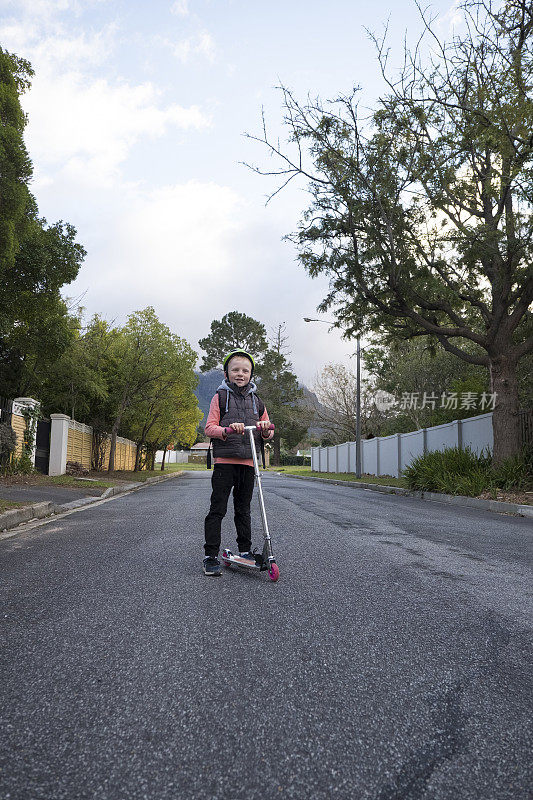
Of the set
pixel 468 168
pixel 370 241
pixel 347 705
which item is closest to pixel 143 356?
pixel 370 241

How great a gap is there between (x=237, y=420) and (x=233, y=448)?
242mm

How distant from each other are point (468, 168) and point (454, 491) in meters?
8.51

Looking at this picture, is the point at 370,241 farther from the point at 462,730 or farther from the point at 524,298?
the point at 462,730

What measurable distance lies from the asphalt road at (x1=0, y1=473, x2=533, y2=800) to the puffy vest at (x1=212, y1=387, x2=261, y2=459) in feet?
3.26

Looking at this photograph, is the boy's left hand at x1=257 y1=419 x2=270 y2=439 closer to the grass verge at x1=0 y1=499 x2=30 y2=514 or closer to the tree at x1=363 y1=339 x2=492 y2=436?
the grass verge at x1=0 y1=499 x2=30 y2=514

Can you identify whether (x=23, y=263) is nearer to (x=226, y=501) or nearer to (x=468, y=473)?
(x=226, y=501)

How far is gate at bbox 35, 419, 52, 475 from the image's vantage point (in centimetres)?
1809

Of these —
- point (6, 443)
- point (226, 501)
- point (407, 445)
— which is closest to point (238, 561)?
point (226, 501)

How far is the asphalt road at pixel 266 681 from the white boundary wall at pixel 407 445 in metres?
13.7

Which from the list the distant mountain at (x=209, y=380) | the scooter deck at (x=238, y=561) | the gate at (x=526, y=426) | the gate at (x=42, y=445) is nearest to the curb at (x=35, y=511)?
the distant mountain at (x=209, y=380)

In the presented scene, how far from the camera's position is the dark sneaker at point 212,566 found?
4.62 metres

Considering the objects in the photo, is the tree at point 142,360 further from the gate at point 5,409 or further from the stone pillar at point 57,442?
the gate at point 5,409

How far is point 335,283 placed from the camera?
16875 mm

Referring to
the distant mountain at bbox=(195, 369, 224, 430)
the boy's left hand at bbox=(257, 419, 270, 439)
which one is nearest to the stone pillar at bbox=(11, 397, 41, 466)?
the distant mountain at bbox=(195, 369, 224, 430)
